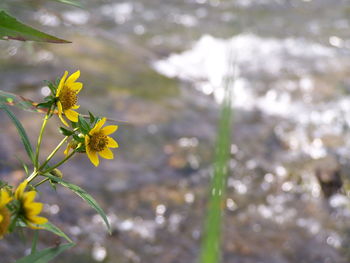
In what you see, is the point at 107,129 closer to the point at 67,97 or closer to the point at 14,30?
the point at 67,97

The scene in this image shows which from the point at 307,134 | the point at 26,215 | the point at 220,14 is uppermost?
the point at 26,215

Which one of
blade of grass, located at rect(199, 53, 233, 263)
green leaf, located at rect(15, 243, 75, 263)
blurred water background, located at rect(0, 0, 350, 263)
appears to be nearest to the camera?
blade of grass, located at rect(199, 53, 233, 263)

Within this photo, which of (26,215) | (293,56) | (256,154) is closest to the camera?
(26,215)

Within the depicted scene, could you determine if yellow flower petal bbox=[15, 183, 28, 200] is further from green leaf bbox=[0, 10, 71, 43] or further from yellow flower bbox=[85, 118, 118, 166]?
green leaf bbox=[0, 10, 71, 43]

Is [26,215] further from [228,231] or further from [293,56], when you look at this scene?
[293,56]

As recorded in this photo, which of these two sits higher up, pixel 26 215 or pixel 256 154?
pixel 26 215

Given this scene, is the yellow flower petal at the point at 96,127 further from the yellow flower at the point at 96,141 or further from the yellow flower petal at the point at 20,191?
the yellow flower petal at the point at 20,191

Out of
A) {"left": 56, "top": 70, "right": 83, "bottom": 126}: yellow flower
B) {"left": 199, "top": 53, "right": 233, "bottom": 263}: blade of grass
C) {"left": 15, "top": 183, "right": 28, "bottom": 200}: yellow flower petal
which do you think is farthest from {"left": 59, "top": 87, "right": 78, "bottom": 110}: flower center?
{"left": 199, "top": 53, "right": 233, "bottom": 263}: blade of grass

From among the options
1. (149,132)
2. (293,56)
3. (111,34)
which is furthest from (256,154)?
(111,34)
